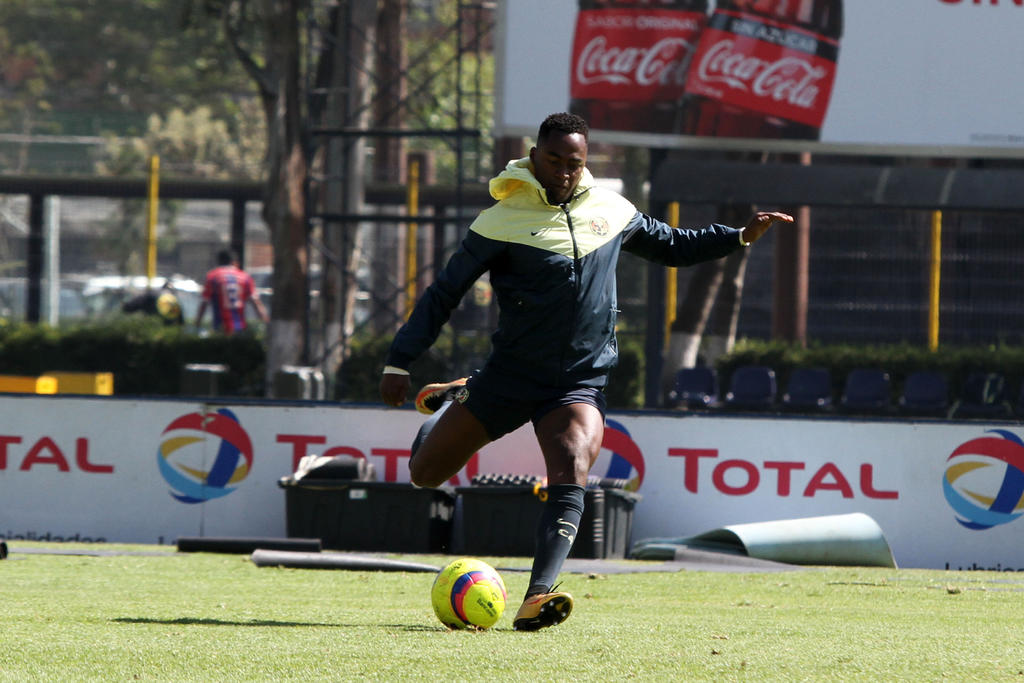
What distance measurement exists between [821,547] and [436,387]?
4361 millimetres

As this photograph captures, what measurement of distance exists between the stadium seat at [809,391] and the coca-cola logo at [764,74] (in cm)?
309

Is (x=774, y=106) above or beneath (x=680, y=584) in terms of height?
above

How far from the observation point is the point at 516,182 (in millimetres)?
6414

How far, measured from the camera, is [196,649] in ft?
18.1

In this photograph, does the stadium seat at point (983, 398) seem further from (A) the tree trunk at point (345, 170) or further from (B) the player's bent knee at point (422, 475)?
(B) the player's bent knee at point (422, 475)

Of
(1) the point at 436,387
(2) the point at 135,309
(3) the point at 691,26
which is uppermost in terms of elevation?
(3) the point at 691,26

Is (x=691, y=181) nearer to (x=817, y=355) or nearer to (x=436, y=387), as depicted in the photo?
(x=817, y=355)

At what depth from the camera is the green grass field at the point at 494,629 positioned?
513cm

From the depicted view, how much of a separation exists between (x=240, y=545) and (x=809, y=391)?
31.2 feet

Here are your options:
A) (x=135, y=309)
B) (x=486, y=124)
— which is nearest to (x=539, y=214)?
(x=135, y=309)

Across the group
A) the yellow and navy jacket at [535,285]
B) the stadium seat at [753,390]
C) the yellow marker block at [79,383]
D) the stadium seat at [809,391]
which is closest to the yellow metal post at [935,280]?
the stadium seat at [809,391]

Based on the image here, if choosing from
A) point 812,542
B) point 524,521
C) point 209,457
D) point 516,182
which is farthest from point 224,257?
point 516,182

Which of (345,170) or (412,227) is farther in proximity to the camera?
(412,227)

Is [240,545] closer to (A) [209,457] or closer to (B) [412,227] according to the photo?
(A) [209,457]
